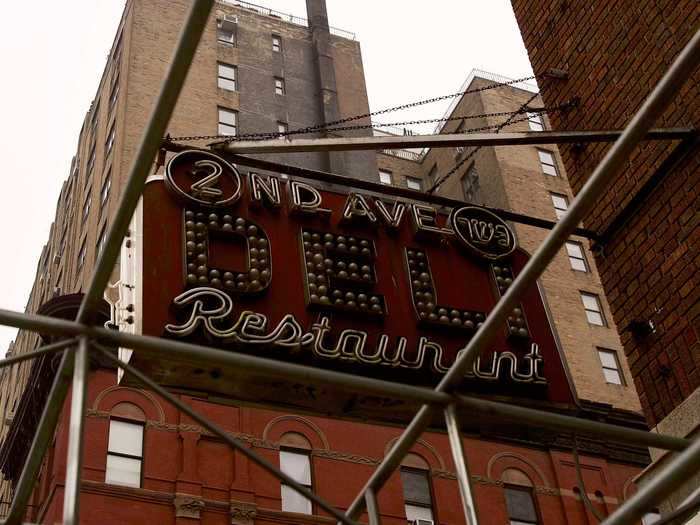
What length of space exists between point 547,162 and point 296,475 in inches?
1078

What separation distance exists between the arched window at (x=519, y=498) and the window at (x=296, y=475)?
6256 millimetres

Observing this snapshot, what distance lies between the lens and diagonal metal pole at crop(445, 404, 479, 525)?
5688mm

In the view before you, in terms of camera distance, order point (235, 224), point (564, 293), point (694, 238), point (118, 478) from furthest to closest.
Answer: point (564, 293), point (118, 478), point (235, 224), point (694, 238)

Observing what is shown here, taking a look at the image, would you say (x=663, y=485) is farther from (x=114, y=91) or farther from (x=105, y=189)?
(x=114, y=91)

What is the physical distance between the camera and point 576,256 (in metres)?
46.1

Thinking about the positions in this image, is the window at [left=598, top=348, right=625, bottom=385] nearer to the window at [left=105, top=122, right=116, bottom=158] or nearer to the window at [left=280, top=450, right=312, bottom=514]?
the window at [left=280, top=450, right=312, bottom=514]

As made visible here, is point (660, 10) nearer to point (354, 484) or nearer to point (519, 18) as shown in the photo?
point (519, 18)

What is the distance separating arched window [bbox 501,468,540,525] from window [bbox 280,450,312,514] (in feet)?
20.5

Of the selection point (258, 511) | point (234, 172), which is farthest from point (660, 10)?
point (258, 511)

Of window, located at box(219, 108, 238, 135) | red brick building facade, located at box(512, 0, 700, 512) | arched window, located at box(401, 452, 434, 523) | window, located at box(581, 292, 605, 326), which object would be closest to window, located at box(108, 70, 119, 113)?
window, located at box(219, 108, 238, 135)

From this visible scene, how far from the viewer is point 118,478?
84.8ft

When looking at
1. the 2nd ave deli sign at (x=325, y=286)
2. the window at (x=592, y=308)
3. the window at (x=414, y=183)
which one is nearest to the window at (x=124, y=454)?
the 2nd ave deli sign at (x=325, y=286)

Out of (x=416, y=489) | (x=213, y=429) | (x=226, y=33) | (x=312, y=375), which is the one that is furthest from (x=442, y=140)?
(x=226, y=33)

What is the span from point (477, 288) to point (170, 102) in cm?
549
